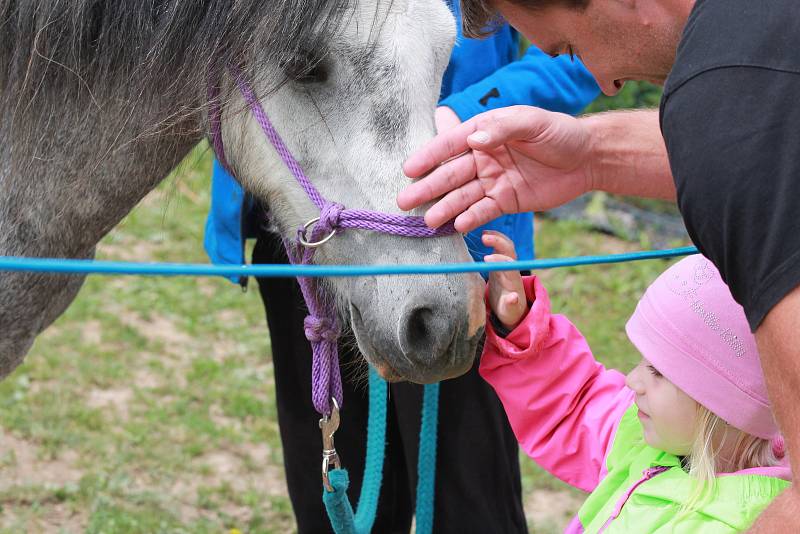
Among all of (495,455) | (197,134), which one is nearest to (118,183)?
(197,134)

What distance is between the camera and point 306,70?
1365mm

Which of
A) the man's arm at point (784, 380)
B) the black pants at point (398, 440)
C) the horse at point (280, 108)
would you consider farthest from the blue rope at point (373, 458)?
the man's arm at point (784, 380)

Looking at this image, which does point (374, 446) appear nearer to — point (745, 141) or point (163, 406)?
point (745, 141)

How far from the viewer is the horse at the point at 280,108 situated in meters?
1.33

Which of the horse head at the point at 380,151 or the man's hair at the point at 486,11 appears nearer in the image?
the man's hair at the point at 486,11

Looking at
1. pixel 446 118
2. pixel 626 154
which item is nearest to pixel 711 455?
pixel 626 154

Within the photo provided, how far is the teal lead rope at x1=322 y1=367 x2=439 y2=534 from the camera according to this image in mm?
1482

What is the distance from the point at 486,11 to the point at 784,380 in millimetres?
738

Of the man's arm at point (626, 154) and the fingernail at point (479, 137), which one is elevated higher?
the fingernail at point (479, 137)

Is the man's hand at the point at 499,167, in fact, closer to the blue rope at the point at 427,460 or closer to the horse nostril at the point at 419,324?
the horse nostril at the point at 419,324

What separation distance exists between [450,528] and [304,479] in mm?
378

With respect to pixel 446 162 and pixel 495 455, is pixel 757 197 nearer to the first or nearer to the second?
pixel 446 162

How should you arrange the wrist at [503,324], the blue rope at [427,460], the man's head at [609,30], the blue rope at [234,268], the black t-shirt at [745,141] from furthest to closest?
the blue rope at [427,460], the wrist at [503,324], the man's head at [609,30], the blue rope at [234,268], the black t-shirt at [745,141]

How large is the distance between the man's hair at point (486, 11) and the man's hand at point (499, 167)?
0.52 feet
